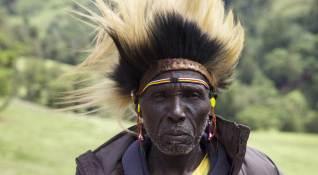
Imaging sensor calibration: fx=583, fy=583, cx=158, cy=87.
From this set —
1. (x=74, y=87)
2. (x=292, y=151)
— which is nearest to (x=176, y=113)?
(x=74, y=87)

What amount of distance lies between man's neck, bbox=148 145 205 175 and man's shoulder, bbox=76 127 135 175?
0.14 metres

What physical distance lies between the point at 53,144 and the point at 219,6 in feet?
42.7

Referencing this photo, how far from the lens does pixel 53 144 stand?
14781mm

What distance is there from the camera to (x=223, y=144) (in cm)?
221

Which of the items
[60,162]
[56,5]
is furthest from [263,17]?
[60,162]

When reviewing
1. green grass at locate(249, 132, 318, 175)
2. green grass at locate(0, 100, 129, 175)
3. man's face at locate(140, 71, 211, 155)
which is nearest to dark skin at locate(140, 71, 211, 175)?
man's face at locate(140, 71, 211, 155)

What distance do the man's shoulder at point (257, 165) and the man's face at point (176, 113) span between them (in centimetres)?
22

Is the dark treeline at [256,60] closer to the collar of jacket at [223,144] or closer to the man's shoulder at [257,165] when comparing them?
the collar of jacket at [223,144]

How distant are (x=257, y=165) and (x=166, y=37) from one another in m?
0.58

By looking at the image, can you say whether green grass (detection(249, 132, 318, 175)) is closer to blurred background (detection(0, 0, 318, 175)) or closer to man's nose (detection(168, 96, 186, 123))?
blurred background (detection(0, 0, 318, 175))

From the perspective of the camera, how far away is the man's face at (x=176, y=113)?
198 cm

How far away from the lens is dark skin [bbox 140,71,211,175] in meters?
1.98

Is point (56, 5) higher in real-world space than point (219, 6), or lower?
higher

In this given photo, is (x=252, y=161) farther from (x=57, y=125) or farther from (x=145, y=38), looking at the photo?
(x=57, y=125)
